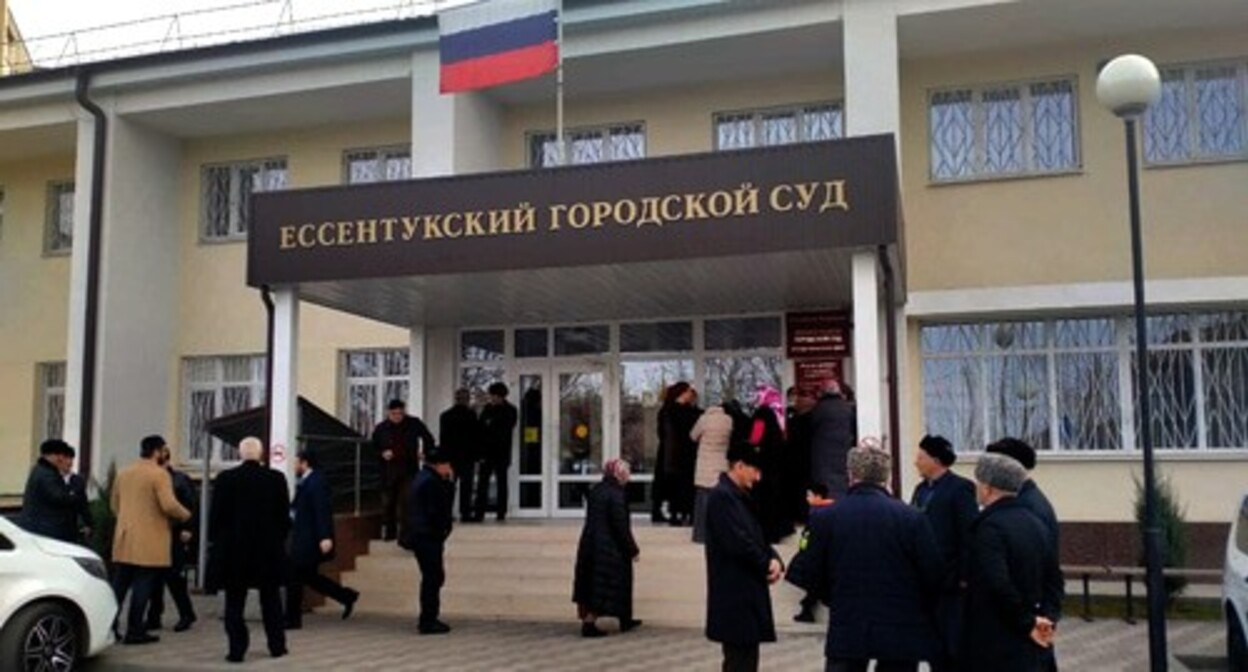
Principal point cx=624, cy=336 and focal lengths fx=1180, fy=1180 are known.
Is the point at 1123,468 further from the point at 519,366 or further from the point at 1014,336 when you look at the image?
the point at 519,366

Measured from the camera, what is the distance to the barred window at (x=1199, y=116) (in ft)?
46.9

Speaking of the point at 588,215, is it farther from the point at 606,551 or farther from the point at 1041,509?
the point at 1041,509

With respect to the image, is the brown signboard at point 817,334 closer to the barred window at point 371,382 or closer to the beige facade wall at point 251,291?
the beige facade wall at point 251,291

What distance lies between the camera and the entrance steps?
1102 cm

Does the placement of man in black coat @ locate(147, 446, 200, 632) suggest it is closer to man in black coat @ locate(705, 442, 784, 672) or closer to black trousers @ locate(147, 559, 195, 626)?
black trousers @ locate(147, 559, 195, 626)

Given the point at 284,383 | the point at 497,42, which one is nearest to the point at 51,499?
the point at 284,383

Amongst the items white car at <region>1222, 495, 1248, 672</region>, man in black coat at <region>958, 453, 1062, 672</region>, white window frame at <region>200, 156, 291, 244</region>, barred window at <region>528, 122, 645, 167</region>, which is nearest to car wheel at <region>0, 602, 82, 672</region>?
man in black coat at <region>958, 453, 1062, 672</region>

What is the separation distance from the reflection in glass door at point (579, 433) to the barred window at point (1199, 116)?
7457 mm

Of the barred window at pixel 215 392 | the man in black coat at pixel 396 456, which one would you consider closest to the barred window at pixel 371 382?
the barred window at pixel 215 392

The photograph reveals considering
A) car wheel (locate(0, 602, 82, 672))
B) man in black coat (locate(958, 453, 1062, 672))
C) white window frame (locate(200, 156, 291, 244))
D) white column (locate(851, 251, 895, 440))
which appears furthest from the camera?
white window frame (locate(200, 156, 291, 244))

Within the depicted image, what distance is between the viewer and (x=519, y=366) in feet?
51.3

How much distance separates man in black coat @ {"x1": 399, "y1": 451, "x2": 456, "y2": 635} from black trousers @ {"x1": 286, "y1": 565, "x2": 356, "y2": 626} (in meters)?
1.06

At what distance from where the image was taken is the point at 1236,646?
7.83 m

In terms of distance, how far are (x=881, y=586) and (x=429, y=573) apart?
5.92 m
